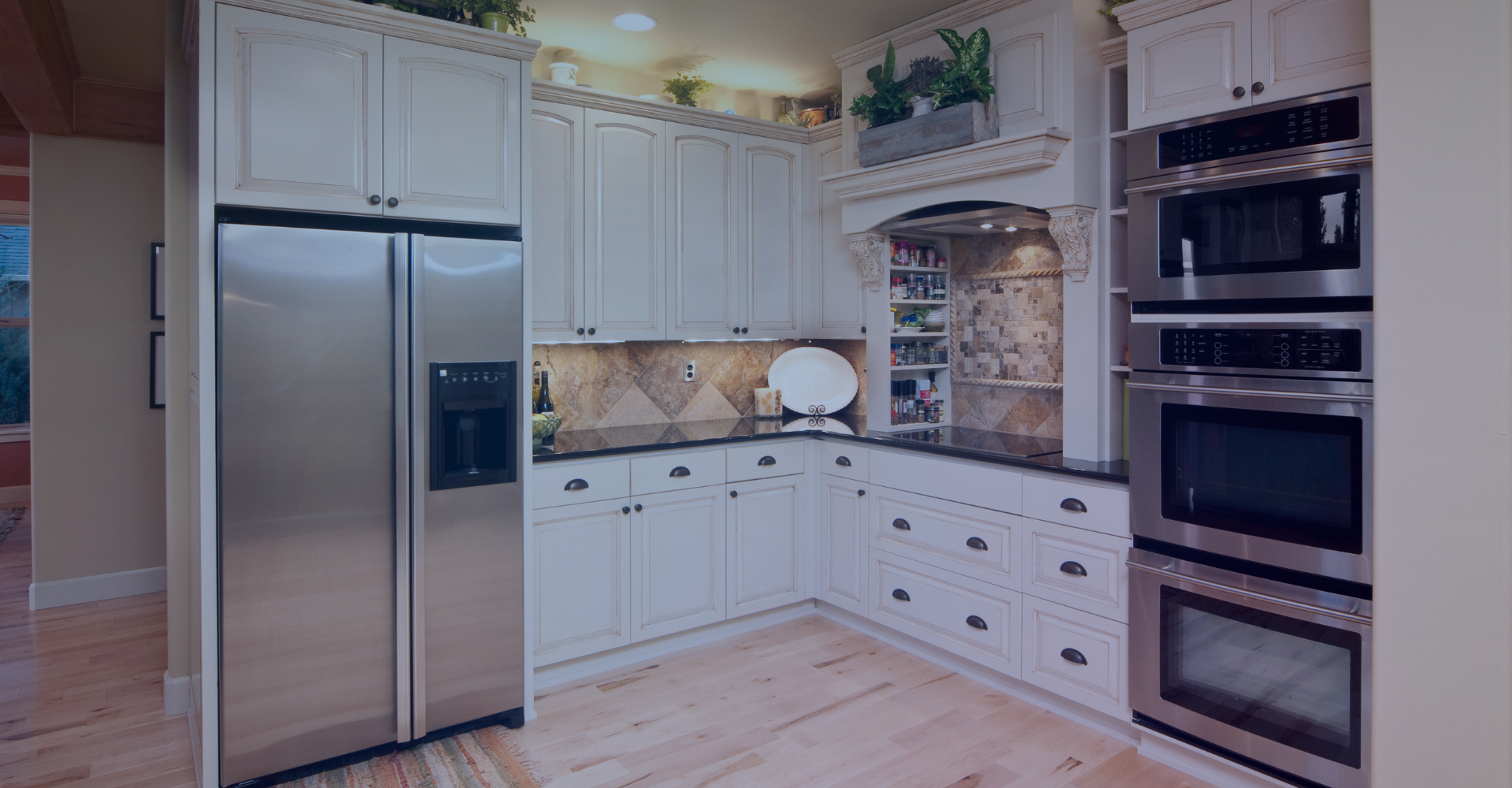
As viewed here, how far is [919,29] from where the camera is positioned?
135 inches

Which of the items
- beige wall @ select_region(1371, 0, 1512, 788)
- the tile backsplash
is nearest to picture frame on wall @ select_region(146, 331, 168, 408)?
the tile backsplash

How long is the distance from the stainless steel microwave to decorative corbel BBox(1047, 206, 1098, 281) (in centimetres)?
31

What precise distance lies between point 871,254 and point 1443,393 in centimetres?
231

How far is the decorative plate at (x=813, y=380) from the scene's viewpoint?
425 cm

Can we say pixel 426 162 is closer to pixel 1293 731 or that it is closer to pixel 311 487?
pixel 311 487

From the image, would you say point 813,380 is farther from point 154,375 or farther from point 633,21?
point 154,375

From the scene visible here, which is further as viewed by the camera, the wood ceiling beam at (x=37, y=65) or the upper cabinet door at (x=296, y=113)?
the wood ceiling beam at (x=37, y=65)

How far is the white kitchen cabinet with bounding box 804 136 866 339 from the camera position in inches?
158

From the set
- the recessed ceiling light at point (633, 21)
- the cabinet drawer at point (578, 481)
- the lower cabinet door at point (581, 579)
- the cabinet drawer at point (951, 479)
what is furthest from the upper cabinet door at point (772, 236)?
the lower cabinet door at point (581, 579)

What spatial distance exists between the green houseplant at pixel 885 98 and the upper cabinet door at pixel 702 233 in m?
0.73

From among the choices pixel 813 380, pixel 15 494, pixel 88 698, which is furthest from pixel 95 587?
pixel 813 380

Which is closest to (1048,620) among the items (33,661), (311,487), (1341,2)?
(1341,2)

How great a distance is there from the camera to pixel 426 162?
2.65 m

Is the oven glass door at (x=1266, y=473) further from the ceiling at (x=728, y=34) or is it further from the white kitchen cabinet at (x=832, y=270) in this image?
the ceiling at (x=728, y=34)
